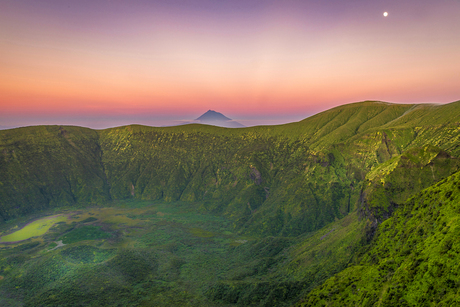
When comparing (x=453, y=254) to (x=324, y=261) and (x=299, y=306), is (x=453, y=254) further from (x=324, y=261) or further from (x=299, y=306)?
(x=324, y=261)

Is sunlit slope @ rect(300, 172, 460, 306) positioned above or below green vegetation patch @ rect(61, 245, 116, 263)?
above

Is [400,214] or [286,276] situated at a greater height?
[400,214]

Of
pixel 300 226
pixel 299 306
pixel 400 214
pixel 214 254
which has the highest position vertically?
pixel 400 214

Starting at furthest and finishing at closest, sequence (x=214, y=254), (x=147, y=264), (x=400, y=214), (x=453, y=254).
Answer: (x=214, y=254), (x=147, y=264), (x=400, y=214), (x=453, y=254)

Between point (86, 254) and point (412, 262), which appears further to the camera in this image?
point (86, 254)

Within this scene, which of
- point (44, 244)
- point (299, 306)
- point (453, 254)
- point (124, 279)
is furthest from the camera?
point (44, 244)

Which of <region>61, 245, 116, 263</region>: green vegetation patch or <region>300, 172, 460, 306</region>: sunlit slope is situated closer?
<region>300, 172, 460, 306</region>: sunlit slope

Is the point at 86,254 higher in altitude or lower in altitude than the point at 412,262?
lower

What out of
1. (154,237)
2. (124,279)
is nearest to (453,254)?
(124,279)
